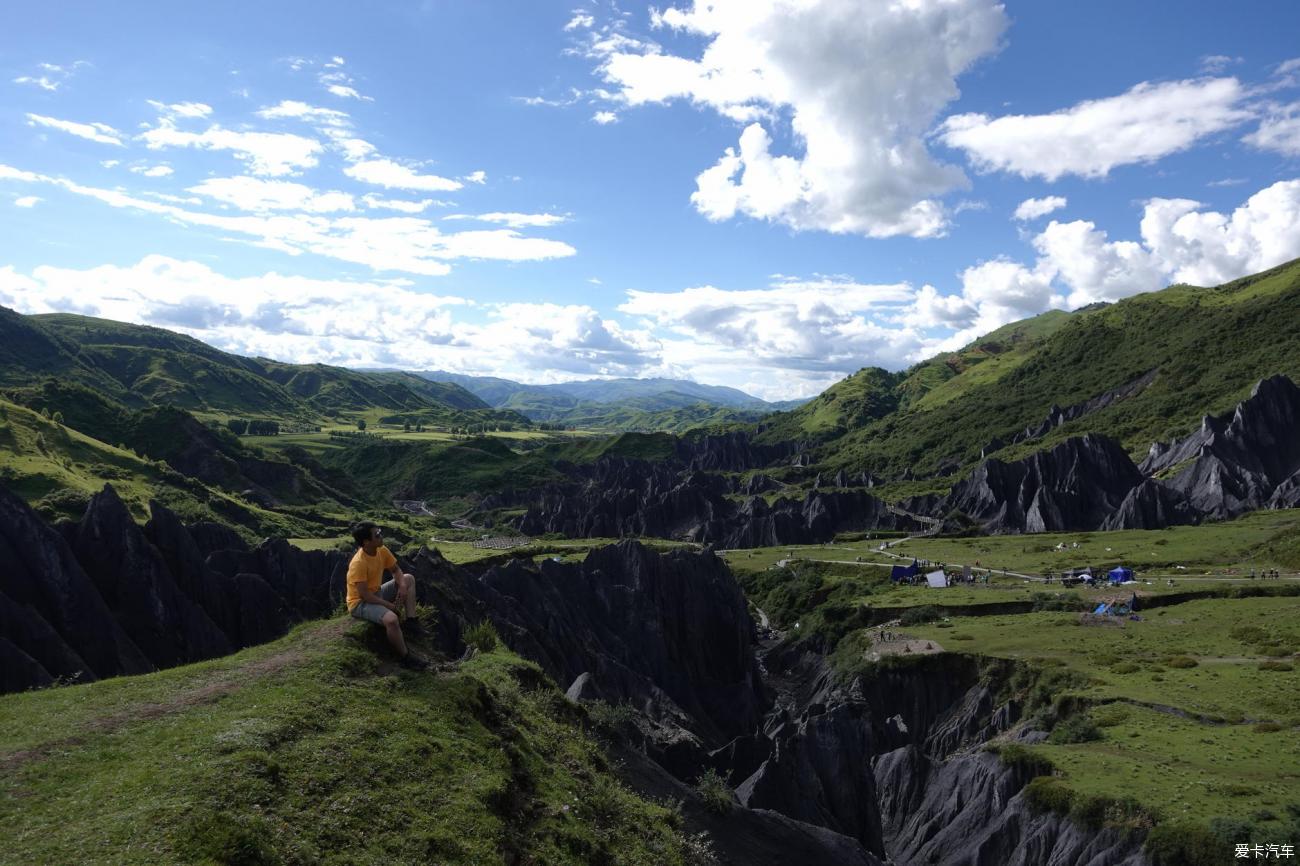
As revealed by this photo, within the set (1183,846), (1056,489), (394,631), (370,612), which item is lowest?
(1183,846)

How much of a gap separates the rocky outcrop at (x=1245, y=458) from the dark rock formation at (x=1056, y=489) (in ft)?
33.3

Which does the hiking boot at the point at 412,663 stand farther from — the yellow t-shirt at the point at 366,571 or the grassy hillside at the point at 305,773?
the yellow t-shirt at the point at 366,571

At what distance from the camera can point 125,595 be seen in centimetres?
4866

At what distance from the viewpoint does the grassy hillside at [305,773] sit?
12.4m

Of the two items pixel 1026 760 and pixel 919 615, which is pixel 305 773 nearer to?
pixel 1026 760

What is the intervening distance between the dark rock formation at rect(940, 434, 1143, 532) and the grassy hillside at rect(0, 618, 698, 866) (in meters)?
141

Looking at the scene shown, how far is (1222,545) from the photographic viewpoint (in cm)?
10338

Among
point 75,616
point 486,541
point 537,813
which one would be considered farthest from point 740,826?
point 486,541

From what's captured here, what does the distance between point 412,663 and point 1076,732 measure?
47.2m

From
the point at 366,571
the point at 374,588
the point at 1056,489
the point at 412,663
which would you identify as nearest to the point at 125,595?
the point at 374,588

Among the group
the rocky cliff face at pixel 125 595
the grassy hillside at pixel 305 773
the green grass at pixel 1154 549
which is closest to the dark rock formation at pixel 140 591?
the rocky cliff face at pixel 125 595

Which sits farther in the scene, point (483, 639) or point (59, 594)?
point (59, 594)

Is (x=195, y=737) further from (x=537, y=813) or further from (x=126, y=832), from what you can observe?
(x=537, y=813)

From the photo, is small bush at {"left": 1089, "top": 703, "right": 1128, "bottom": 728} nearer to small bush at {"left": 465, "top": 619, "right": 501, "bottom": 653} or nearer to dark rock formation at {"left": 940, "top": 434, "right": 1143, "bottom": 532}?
small bush at {"left": 465, "top": 619, "right": 501, "bottom": 653}
